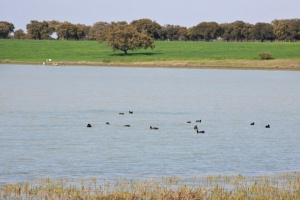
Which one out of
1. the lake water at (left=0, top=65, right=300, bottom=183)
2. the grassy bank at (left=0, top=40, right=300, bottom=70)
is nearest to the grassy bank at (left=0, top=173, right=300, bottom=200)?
the lake water at (left=0, top=65, right=300, bottom=183)

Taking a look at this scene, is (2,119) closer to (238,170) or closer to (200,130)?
(200,130)

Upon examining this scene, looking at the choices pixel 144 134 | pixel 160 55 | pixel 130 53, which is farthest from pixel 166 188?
pixel 130 53

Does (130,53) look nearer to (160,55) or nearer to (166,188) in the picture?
(160,55)

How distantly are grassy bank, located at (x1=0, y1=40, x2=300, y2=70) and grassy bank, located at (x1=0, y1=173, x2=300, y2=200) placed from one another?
87606mm

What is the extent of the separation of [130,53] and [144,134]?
101180mm

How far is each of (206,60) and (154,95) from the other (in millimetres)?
59053

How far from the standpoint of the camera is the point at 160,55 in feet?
425

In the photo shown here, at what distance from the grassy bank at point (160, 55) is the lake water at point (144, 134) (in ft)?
169

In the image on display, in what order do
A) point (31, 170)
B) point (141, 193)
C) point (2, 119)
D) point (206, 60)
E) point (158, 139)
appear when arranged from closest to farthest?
point (141, 193)
point (31, 170)
point (158, 139)
point (2, 119)
point (206, 60)

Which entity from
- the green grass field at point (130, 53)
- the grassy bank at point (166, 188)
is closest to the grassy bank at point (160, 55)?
the green grass field at point (130, 53)

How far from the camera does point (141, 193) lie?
19016 millimetres

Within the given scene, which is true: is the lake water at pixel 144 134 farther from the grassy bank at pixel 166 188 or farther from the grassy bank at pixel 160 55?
the grassy bank at pixel 160 55

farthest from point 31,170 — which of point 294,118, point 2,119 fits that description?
point 294,118

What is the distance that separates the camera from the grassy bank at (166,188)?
18.4m
